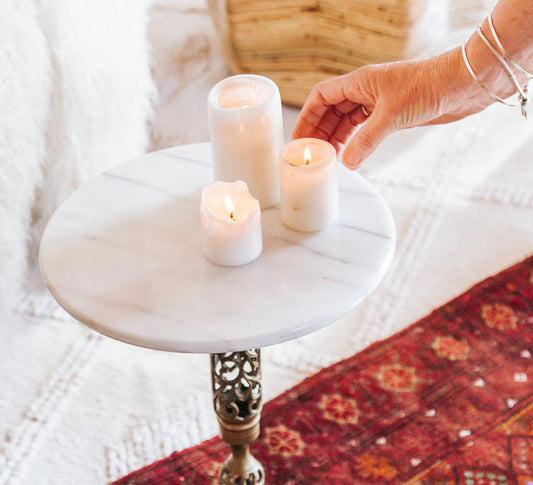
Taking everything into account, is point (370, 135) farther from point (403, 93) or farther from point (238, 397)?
point (238, 397)

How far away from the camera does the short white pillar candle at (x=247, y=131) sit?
75 centimetres

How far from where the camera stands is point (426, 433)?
110cm

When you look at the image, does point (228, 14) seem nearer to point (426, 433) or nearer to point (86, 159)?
point (86, 159)

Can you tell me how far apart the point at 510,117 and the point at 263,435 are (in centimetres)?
114

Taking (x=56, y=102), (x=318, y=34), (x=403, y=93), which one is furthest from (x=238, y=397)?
(x=318, y=34)

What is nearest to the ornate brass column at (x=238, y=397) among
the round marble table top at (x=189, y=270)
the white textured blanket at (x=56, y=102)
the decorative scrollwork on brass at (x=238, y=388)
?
the decorative scrollwork on brass at (x=238, y=388)

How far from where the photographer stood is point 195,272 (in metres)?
0.74

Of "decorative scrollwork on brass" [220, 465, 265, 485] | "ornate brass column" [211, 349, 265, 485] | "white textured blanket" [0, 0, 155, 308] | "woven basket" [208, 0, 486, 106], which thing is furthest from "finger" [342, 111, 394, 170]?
"woven basket" [208, 0, 486, 106]

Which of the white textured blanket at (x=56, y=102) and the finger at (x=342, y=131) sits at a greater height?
the finger at (x=342, y=131)

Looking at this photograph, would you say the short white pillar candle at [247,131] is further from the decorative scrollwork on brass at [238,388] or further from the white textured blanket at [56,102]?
the white textured blanket at [56,102]

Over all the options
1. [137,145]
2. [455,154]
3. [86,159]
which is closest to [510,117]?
[455,154]

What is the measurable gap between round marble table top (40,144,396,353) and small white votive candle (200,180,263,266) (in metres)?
0.02

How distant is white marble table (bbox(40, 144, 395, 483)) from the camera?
68 cm

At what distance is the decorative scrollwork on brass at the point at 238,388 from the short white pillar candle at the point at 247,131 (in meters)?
0.19
